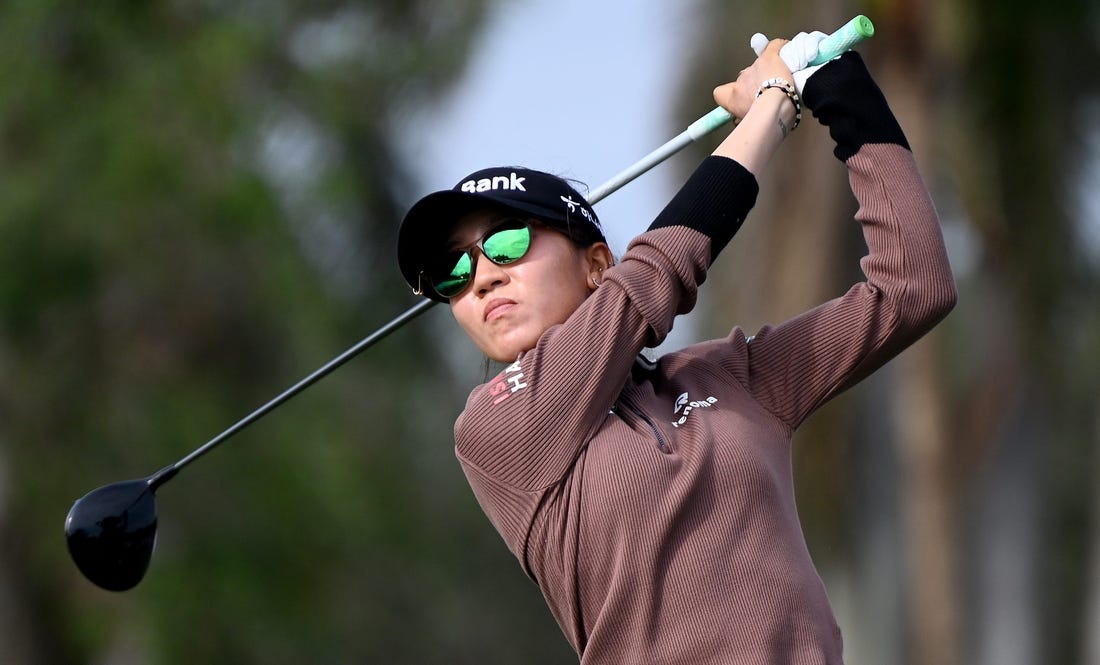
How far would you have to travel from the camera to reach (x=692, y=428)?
291 centimetres

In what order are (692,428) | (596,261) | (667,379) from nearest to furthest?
(692,428)
(667,379)
(596,261)

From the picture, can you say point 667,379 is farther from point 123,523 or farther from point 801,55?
point 123,523

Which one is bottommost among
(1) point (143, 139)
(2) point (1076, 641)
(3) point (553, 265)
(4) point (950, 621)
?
(2) point (1076, 641)

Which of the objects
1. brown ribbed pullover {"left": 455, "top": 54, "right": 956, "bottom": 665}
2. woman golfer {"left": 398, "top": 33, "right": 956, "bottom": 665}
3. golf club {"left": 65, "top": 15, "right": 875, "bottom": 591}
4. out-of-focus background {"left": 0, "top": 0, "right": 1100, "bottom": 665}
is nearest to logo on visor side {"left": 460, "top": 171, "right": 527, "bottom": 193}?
woman golfer {"left": 398, "top": 33, "right": 956, "bottom": 665}

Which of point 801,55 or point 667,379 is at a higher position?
point 801,55

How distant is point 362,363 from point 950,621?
307 inches

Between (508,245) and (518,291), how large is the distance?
82 millimetres

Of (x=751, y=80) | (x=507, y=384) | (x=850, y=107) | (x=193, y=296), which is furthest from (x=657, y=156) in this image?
(x=193, y=296)

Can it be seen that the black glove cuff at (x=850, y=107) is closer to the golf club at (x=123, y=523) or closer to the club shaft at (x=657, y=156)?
the club shaft at (x=657, y=156)

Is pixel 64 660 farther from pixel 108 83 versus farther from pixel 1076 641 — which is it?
pixel 1076 641

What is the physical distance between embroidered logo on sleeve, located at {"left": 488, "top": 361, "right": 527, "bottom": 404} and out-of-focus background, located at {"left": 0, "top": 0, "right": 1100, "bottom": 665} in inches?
304

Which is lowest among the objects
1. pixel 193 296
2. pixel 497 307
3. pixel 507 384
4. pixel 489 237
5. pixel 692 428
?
pixel 692 428

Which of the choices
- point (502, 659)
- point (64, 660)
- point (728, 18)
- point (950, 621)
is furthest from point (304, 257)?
point (502, 659)

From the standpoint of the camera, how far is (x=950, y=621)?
39.1 ft
